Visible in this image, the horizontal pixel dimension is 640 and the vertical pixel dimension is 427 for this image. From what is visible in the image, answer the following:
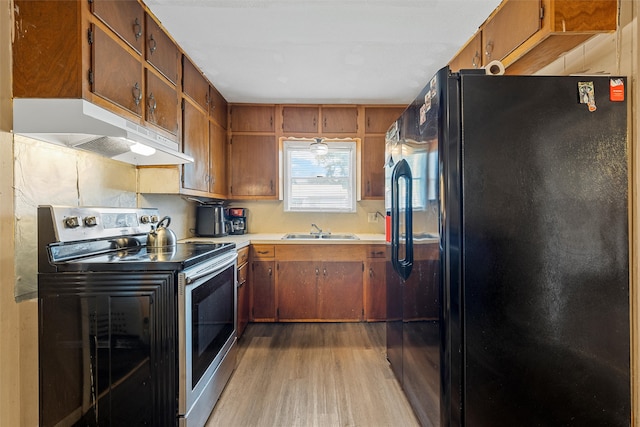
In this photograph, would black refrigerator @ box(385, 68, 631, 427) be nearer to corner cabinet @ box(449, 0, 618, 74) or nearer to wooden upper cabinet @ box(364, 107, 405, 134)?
corner cabinet @ box(449, 0, 618, 74)

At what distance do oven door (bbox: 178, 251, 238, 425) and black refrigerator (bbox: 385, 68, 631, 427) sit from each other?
115 centimetres

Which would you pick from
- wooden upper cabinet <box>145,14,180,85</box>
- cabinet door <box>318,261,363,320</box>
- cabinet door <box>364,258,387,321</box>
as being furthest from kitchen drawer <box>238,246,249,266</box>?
wooden upper cabinet <box>145,14,180,85</box>

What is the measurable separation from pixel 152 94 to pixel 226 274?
1.21 meters

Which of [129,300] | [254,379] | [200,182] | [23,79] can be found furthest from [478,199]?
[200,182]

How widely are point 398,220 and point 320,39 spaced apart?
1.34 metres

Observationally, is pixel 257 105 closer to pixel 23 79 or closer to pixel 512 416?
pixel 23 79

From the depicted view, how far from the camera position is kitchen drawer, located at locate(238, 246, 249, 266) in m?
2.38

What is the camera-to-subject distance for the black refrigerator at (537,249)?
110cm

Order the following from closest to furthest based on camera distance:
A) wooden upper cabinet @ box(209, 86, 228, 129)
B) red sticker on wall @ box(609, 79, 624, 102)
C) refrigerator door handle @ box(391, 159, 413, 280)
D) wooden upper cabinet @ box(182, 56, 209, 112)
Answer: red sticker on wall @ box(609, 79, 624, 102), refrigerator door handle @ box(391, 159, 413, 280), wooden upper cabinet @ box(182, 56, 209, 112), wooden upper cabinet @ box(209, 86, 228, 129)

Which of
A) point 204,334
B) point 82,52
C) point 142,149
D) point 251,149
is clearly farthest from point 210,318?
point 251,149

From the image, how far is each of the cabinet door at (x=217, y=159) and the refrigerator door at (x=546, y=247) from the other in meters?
2.24

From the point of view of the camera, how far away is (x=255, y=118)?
122 inches

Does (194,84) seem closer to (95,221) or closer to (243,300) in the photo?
(95,221)

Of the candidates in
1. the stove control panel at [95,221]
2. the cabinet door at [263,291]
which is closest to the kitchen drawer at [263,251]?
the cabinet door at [263,291]
